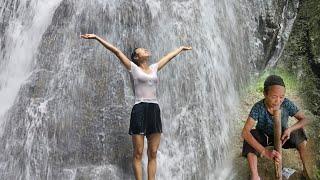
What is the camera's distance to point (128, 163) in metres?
6.66

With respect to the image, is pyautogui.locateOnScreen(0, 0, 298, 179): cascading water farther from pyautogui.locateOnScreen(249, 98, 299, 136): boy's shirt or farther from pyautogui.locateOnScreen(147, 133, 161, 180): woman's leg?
pyautogui.locateOnScreen(249, 98, 299, 136): boy's shirt

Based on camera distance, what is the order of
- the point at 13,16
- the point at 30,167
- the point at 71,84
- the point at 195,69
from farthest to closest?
the point at 13,16 → the point at 195,69 → the point at 71,84 → the point at 30,167

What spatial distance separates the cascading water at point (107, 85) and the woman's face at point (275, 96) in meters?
1.78

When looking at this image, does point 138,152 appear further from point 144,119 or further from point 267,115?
point 267,115

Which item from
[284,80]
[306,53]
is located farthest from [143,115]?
[306,53]

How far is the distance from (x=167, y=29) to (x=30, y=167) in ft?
11.0

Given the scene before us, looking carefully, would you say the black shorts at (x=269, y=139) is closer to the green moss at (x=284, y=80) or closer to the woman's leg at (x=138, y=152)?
the woman's leg at (x=138, y=152)

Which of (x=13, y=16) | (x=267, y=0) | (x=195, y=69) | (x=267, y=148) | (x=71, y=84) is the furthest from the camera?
(x=267, y=0)

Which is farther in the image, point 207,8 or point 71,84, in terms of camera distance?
point 207,8

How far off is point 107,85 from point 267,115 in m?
2.83

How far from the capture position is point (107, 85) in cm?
718

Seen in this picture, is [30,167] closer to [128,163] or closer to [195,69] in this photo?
[128,163]

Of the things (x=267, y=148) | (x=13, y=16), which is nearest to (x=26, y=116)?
(x=13, y=16)

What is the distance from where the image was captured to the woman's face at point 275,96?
16.9 feet
